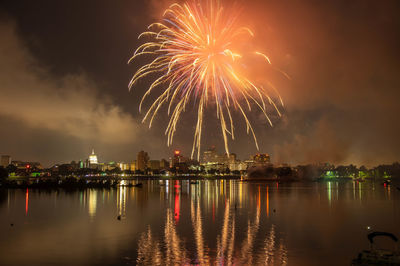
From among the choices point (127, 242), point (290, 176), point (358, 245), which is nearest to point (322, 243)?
point (358, 245)

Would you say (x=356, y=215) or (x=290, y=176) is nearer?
(x=356, y=215)

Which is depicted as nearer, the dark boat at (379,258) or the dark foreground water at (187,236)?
the dark boat at (379,258)

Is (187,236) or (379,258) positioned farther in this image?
(187,236)

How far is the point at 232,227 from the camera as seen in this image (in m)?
24.5

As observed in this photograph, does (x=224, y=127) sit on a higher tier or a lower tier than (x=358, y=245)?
higher

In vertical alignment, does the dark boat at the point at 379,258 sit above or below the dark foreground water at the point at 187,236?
above

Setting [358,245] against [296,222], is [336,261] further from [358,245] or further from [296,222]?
[296,222]

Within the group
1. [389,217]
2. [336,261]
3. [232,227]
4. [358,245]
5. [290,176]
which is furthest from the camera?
[290,176]

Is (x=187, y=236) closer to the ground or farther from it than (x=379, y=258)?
closer to the ground

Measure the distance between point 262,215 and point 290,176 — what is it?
13245 centimetres

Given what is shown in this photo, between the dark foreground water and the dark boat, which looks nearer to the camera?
the dark boat

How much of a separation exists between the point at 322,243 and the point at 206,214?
1292cm

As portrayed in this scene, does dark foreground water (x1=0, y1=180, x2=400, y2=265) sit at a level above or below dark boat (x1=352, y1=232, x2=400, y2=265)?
below

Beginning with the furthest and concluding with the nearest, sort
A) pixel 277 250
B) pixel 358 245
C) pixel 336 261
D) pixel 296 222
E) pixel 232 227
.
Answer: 1. pixel 296 222
2. pixel 232 227
3. pixel 358 245
4. pixel 277 250
5. pixel 336 261
